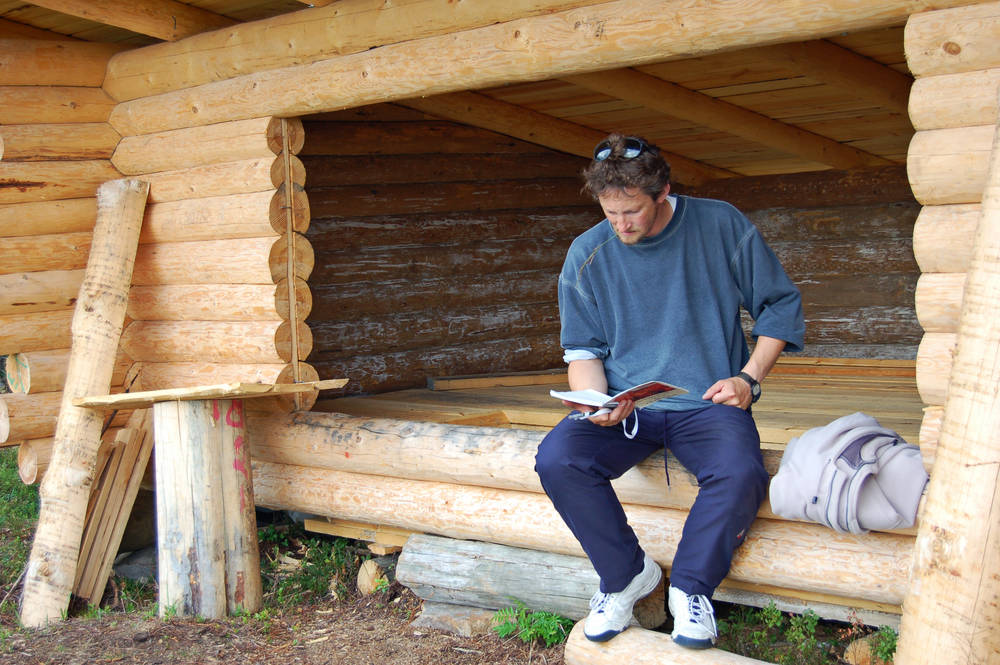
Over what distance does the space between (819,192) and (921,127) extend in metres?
5.05

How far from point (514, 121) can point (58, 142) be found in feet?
10.3

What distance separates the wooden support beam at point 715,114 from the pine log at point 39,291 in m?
3.35

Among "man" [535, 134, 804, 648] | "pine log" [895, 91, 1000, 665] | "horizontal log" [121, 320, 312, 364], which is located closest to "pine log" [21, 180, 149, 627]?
"horizontal log" [121, 320, 312, 364]

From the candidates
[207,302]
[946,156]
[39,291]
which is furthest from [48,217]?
[946,156]

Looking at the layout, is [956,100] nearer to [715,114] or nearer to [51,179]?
[715,114]

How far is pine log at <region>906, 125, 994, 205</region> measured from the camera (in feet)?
10.8

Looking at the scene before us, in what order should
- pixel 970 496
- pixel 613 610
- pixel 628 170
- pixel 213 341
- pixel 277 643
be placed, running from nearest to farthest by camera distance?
pixel 970 496 < pixel 628 170 < pixel 613 610 < pixel 277 643 < pixel 213 341

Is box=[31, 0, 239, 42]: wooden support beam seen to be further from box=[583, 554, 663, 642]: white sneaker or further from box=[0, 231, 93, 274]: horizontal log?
box=[583, 554, 663, 642]: white sneaker

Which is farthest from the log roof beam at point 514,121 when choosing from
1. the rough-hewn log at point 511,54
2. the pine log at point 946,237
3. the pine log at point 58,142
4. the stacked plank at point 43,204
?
the pine log at point 946,237

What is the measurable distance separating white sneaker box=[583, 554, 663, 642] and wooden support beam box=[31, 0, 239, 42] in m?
4.07

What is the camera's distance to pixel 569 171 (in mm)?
8891

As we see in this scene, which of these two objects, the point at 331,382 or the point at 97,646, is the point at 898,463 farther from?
the point at 97,646

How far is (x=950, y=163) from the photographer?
11.0 feet

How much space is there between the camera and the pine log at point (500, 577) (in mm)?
4465
